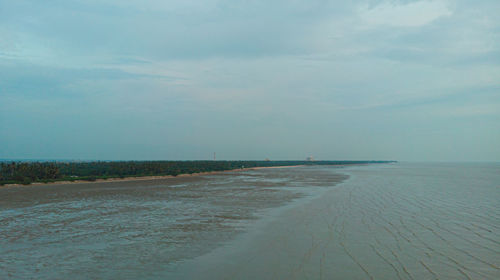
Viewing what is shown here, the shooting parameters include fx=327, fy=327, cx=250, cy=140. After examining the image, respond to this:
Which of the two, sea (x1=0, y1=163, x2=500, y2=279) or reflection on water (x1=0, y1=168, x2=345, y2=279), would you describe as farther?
reflection on water (x1=0, y1=168, x2=345, y2=279)

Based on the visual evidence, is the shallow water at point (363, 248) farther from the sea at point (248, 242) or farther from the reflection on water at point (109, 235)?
the reflection on water at point (109, 235)

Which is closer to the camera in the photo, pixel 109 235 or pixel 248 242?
pixel 248 242

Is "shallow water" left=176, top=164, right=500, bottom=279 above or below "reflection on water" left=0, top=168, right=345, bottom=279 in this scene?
below

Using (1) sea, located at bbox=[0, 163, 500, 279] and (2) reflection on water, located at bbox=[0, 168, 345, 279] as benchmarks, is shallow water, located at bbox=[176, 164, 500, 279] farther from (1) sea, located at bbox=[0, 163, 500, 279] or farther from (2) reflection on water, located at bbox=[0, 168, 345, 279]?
(2) reflection on water, located at bbox=[0, 168, 345, 279]

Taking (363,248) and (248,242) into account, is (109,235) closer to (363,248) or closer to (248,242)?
(248,242)

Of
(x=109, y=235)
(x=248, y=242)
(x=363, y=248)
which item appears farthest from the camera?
(x=109, y=235)

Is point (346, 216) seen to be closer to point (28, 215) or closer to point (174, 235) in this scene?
point (174, 235)

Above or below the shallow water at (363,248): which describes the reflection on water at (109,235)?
above

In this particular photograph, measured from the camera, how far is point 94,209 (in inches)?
603

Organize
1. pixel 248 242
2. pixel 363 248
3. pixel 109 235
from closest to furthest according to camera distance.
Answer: pixel 363 248, pixel 248 242, pixel 109 235

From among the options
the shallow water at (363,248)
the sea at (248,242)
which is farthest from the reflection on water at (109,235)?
the shallow water at (363,248)

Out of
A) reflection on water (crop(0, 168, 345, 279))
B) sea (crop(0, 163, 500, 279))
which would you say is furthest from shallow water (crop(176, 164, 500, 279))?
reflection on water (crop(0, 168, 345, 279))

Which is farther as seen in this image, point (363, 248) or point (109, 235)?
point (109, 235)


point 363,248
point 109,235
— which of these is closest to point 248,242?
point 363,248
